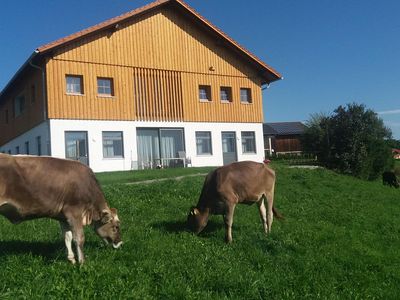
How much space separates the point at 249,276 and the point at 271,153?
4453 cm

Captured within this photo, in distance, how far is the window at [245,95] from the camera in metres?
34.0

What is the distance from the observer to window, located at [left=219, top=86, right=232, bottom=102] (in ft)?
108

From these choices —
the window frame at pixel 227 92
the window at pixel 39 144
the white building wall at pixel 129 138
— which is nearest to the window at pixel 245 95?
the window frame at pixel 227 92

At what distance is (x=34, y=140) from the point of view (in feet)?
94.7

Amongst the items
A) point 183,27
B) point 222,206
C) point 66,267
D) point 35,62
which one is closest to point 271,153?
point 183,27

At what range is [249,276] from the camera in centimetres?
767

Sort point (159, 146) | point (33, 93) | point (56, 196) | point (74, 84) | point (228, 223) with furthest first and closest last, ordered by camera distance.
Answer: point (159, 146)
point (33, 93)
point (74, 84)
point (228, 223)
point (56, 196)

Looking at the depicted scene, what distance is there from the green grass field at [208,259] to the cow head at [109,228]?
22 cm

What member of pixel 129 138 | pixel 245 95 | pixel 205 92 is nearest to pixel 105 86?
pixel 129 138

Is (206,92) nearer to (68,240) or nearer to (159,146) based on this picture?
(159,146)

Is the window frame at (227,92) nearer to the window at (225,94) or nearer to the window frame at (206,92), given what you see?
the window at (225,94)

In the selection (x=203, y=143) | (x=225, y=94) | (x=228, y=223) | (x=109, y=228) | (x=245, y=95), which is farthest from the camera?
(x=245, y=95)

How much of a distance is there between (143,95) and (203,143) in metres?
5.26

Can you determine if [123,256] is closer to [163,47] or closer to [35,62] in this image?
[35,62]
